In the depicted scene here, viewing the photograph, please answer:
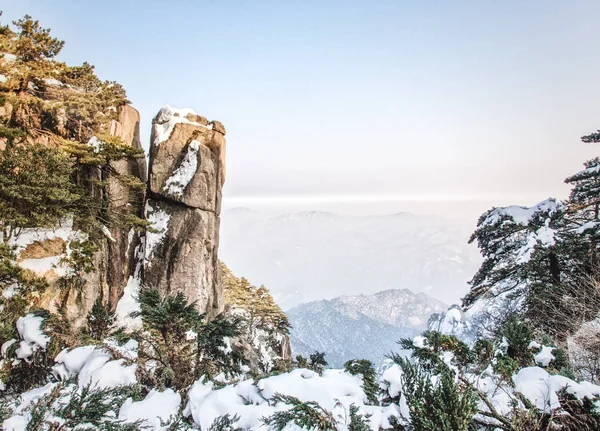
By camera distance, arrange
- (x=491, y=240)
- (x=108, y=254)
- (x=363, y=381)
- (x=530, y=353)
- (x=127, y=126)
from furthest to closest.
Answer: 1. (x=127, y=126)
2. (x=108, y=254)
3. (x=491, y=240)
4. (x=530, y=353)
5. (x=363, y=381)

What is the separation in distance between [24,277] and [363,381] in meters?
14.0

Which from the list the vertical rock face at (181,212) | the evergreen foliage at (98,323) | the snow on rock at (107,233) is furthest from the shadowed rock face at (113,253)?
the evergreen foliage at (98,323)

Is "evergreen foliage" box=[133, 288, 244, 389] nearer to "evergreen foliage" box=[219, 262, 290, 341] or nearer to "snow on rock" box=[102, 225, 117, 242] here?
"snow on rock" box=[102, 225, 117, 242]

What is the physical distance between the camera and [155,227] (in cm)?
1741

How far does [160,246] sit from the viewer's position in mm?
17281

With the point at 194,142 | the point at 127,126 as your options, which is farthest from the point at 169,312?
the point at 127,126

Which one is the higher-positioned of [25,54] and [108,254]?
[25,54]

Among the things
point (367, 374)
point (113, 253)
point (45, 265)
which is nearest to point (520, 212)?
point (367, 374)

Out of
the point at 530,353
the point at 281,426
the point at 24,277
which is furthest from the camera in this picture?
the point at 24,277

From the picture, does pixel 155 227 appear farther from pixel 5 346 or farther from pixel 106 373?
pixel 106 373

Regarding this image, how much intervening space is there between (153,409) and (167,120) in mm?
18457

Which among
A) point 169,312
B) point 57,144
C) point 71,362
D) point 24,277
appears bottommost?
point 24,277

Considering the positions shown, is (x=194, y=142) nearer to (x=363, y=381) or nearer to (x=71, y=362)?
(x=71, y=362)

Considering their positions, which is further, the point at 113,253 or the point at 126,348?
the point at 113,253
